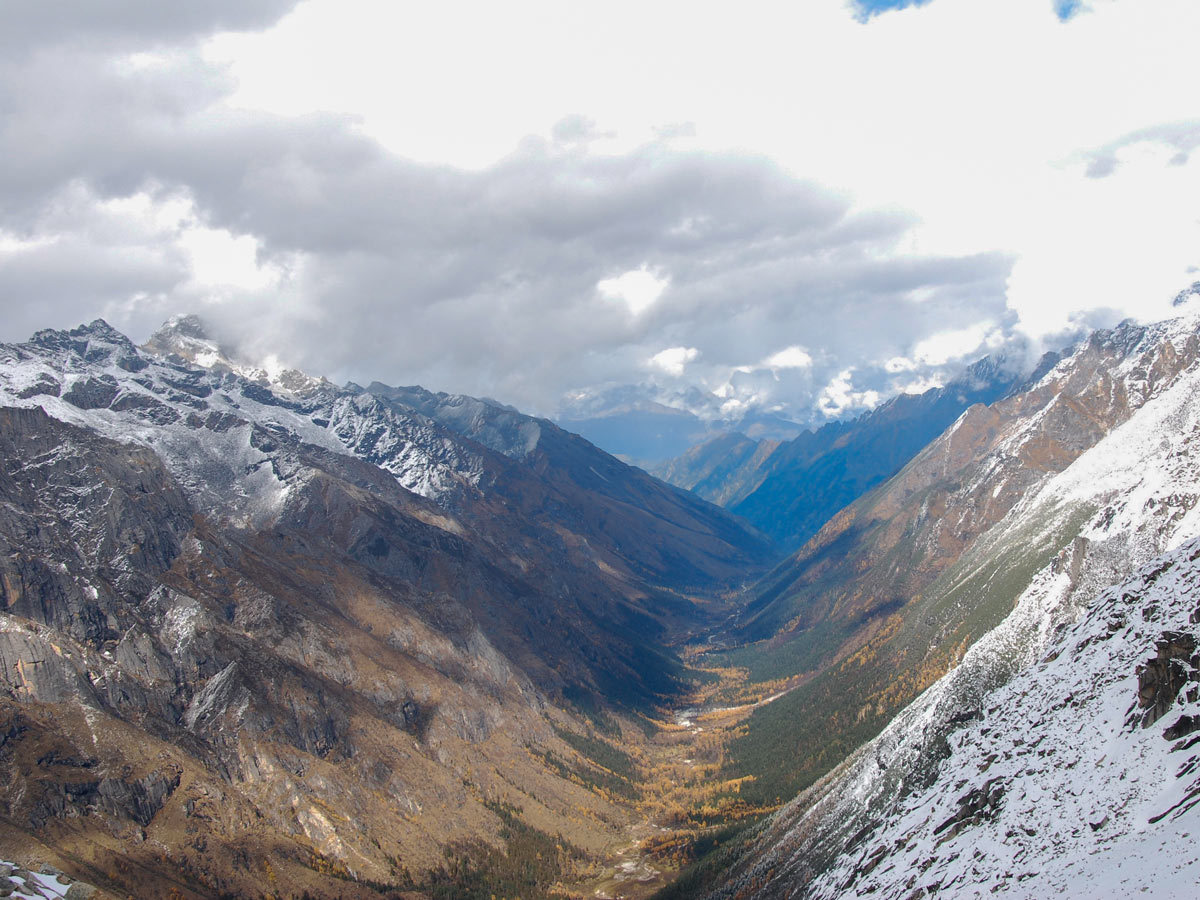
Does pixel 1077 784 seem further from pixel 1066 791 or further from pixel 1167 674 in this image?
pixel 1167 674

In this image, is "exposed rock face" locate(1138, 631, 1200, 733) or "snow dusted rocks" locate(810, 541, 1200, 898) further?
"exposed rock face" locate(1138, 631, 1200, 733)

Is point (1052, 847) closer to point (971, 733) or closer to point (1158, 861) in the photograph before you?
point (1158, 861)

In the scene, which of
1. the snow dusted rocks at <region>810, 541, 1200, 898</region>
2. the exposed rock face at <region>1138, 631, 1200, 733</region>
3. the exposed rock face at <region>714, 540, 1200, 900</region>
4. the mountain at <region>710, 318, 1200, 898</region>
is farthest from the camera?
the exposed rock face at <region>1138, 631, 1200, 733</region>

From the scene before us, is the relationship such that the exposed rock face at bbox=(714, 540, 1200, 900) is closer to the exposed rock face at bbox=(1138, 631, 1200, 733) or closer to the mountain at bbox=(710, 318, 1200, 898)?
the mountain at bbox=(710, 318, 1200, 898)

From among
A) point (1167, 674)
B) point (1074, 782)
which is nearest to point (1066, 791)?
point (1074, 782)

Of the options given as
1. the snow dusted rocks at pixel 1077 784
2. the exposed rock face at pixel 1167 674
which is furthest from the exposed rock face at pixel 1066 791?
the exposed rock face at pixel 1167 674

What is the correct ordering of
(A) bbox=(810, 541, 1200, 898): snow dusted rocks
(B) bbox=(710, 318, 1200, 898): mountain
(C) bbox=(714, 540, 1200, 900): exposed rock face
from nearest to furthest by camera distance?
(A) bbox=(810, 541, 1200, 898): snow dusted rocks < (C) bbox=(714, 540, 1200, 900): exposed rock face < (B) bbox=(710, 318, 1200, 898): mountain

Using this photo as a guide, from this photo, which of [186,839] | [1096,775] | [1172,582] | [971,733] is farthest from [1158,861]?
[186,839]

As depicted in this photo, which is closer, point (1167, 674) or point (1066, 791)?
point (1167, 674)

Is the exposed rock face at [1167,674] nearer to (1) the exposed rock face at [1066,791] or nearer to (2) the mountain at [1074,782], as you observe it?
(2) the mountain at [1074,782]

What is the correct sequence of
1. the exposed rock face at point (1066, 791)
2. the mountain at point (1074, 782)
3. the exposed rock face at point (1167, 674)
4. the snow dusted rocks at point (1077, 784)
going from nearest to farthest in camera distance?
1. the snow dusted rocks at point (1077, 784)
2. the exposed rock face at point (1066, 791)
3. the mountain at point (1074, 782)
4. the exposed rock face at point (1167, 674)

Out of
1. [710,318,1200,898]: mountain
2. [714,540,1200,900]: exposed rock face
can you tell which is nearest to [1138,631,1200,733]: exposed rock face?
[710,318,1200,898]: mountain
